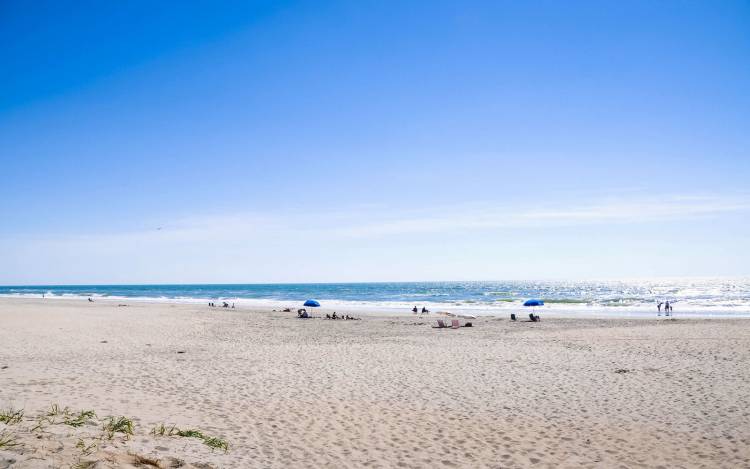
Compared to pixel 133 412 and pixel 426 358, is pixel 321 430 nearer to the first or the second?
pixel 133 412

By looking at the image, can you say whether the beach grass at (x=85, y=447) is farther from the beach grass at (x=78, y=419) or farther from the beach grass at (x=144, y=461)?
the beach grass at (x=78, y=419)

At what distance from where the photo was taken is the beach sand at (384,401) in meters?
7.25

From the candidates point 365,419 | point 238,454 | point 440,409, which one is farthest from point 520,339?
point 238,454

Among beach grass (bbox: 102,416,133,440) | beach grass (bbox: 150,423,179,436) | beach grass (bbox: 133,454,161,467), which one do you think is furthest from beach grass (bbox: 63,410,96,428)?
beach grass (bbox: 133,454,161,467)

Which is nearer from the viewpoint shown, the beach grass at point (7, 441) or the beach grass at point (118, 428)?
the beach grass at point (7, 441)

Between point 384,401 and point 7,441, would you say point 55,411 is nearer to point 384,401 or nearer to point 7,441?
point 7,441

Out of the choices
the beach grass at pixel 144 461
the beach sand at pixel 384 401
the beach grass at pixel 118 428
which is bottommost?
the beach sand at pixel 384 401

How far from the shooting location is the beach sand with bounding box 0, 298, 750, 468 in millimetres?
7254

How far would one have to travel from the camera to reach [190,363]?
1484 cm

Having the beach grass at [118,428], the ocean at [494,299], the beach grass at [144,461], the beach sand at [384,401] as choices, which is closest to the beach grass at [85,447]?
the beach sand at [384,401]

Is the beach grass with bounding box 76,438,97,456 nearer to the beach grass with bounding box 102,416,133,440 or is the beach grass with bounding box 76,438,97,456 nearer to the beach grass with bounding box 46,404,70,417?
the beach grass with bounding box 102,416,133,440

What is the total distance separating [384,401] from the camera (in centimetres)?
1074

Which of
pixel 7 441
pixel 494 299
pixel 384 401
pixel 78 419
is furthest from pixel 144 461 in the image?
pixel 494 299

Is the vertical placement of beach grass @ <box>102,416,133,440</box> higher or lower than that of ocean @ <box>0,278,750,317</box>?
higher
